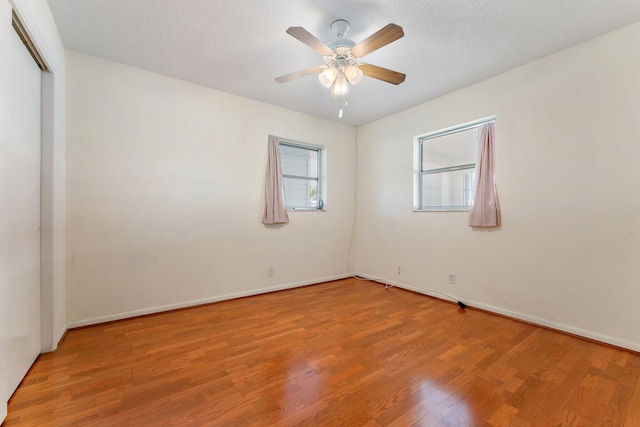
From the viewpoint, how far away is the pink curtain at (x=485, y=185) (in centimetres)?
293

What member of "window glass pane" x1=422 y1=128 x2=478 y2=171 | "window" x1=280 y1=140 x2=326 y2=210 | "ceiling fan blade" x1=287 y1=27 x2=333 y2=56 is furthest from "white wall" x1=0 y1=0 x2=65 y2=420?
"window glass pane" x1=422 y1=128 x2=478 y2=171

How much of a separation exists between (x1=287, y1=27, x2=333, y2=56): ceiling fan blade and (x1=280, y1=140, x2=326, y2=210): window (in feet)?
6.78

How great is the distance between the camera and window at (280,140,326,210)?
412cm

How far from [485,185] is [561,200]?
67 centimetres

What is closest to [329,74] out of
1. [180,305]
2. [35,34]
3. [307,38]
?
[307,38]

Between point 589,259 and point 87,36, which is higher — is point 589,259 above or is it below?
below

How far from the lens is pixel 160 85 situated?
9.72 feet

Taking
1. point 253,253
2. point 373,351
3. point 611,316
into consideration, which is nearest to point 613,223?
point 611,316

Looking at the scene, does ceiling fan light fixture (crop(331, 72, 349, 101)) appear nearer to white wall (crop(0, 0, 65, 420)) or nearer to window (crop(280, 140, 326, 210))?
window (crop(280, 140, 326, 210))

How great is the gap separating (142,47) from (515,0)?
10.2 feet

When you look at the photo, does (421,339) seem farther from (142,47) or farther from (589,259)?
(142,47)

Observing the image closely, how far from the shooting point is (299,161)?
4281 mm

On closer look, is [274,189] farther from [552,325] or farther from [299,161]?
[552,325]

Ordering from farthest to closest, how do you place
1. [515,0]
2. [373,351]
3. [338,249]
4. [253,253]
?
1. [338,249]
2. [253,253]
3. [373,351]
4. [515,0]
